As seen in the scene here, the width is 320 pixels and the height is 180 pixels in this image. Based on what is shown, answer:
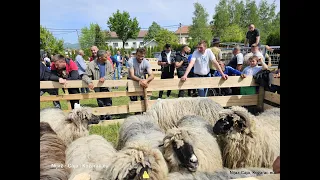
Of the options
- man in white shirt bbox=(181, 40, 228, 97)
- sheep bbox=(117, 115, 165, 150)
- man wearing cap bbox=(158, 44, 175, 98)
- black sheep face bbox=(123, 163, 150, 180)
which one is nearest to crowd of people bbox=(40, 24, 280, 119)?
man in white shirt bbox=(181, 40, 228, 97)

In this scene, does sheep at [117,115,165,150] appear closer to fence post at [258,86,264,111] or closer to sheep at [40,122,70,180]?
sheep at [40,122,70,180]

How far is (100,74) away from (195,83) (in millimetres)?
1782

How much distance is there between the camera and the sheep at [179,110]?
4473 mm

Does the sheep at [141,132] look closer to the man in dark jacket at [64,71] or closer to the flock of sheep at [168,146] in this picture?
the flock of sheep at [168,146]

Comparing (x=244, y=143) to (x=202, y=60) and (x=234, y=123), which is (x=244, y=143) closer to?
(x=234, y=123)

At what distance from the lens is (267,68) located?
489cm

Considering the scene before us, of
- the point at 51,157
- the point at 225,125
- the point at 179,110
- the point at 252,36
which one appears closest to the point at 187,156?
the point at 225,125

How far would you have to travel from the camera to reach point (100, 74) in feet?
16.7

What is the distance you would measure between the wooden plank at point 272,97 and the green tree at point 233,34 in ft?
3.78

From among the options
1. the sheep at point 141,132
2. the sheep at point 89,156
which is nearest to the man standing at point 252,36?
the sheep at point 141,132
